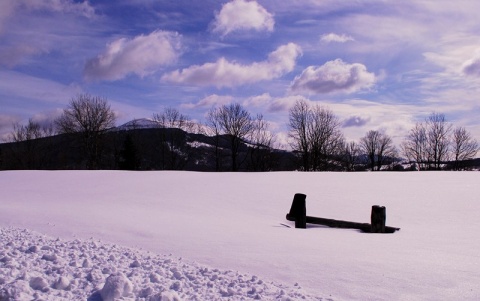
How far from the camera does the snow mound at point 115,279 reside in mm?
4703

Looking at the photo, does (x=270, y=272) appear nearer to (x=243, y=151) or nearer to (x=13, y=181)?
(x=13, y=181)

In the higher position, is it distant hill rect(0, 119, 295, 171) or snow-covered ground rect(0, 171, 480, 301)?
distant hill rect(0, 119, 295, 171)

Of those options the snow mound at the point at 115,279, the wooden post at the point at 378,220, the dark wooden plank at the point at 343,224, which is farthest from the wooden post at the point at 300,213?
the snow mound at the point at 115,279

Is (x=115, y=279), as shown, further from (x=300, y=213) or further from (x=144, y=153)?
(x=144, y=153)

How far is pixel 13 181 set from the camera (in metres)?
22.8

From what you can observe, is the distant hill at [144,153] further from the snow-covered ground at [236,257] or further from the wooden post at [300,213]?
the wooden post at [300,213]

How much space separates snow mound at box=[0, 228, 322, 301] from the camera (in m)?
4.70

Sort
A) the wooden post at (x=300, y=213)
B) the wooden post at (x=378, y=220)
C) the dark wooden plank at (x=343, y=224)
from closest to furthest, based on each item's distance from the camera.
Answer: the wooden post at (x=378, y=220), the dark wooden plank at (x=343, y=224), the wooden post at (x=300, y=213)

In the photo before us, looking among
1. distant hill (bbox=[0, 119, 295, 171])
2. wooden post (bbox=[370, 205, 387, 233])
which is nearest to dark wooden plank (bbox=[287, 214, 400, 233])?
wooden post (bbox=[370, 205, 387, 233])

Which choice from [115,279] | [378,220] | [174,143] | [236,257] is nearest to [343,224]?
[378,220]

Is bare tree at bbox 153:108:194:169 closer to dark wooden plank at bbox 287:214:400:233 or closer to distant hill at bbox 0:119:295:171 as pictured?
distant hill at bbox 0:119:295:171

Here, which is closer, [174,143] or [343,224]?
[343,224]

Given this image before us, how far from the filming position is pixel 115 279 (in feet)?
15.6

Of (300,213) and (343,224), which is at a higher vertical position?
(300,213)
